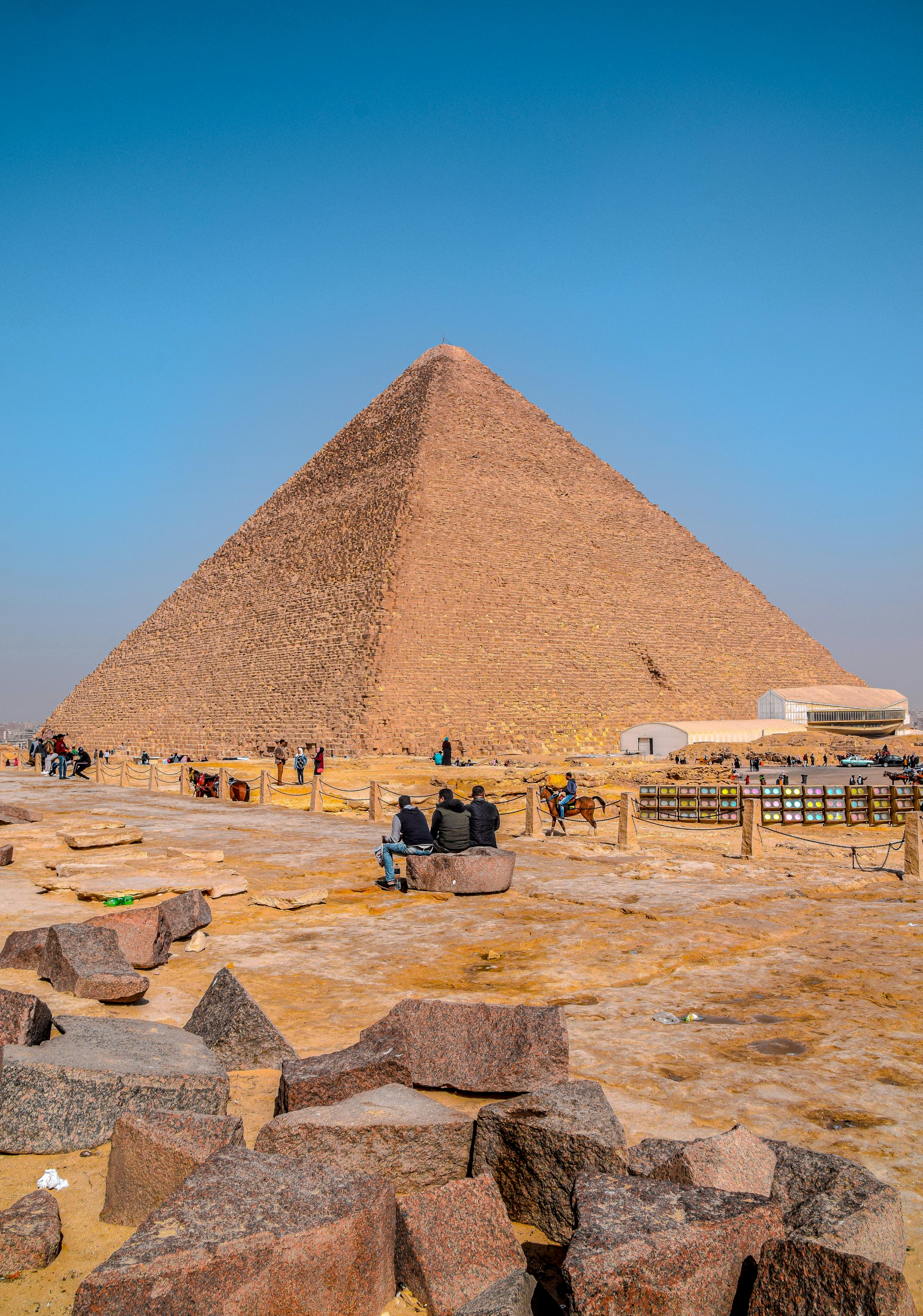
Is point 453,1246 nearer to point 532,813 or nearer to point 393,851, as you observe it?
point 393,851

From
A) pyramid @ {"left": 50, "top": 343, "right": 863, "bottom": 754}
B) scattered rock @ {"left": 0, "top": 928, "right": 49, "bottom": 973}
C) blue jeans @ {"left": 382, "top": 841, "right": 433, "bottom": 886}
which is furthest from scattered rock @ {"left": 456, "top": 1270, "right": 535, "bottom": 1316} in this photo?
pyramid @ {"left": 50, "top": 343, "right": 863, "bottom": 754}

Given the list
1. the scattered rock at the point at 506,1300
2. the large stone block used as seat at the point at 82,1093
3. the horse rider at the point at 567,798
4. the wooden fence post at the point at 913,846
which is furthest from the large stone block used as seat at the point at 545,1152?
the horse rider at the point at 567,798

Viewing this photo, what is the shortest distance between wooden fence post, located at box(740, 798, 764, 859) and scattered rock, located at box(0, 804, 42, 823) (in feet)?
27.3

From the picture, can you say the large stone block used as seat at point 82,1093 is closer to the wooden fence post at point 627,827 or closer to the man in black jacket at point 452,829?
the man in black jacket at point 452,829

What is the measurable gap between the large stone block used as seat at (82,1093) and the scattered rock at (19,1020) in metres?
0.11

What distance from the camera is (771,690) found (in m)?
40.8

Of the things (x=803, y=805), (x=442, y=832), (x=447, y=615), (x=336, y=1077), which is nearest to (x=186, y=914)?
(x=442, y=832)

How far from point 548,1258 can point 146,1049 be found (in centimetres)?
151

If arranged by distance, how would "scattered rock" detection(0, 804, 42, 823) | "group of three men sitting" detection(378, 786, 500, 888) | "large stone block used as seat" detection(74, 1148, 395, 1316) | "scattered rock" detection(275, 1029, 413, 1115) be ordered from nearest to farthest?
"large stone block used as seat" detection(74, 1148, 395, 1316) < "scattered rock" detection(275, 1029, 413, 1115) < "group of three men sitting" detection(378, 786, 500, 888) < "scattered rock" detection(0, 804, 42, 823)

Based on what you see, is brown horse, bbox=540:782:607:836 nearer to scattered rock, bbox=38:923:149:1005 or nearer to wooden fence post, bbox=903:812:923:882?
wooden fence post, bbox=903:812:923:882

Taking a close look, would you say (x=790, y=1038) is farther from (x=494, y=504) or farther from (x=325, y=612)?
(x=494, y=504)

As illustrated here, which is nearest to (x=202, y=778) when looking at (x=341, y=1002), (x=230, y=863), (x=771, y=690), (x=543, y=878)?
(x=230, y=863)

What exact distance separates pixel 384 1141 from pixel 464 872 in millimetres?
4558

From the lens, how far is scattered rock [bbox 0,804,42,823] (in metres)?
11.2
